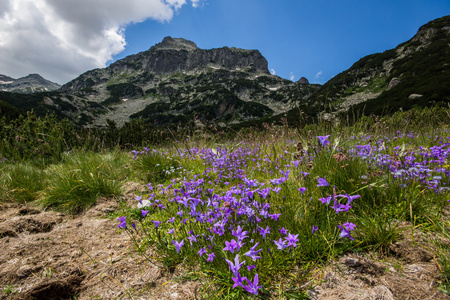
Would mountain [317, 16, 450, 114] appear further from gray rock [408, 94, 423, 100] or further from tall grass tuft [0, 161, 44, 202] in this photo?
tall grass tuft [0, 161, 44, 202]

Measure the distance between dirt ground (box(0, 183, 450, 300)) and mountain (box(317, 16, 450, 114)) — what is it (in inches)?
1470

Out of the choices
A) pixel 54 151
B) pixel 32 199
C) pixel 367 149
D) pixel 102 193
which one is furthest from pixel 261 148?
pixel 54 151

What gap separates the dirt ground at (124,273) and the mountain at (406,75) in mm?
37349

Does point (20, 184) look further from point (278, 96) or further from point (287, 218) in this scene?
point (278, 96)

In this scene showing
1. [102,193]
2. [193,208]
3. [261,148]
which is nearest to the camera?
[193,208]

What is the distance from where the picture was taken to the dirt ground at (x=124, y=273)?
1.53 m

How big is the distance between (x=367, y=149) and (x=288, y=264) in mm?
2655

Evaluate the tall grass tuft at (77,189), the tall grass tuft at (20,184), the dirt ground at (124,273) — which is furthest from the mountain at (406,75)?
the tall grass tuft at (20,184)

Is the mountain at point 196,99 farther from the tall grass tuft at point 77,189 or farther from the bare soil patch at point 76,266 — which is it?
the bare soil patch at point 76,266

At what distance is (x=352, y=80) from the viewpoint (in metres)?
85.7

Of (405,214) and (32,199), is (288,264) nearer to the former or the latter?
(405,214)

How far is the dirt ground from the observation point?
1.53 metres

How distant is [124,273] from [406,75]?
282 feet

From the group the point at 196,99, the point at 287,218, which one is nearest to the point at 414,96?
the point at 287,218
